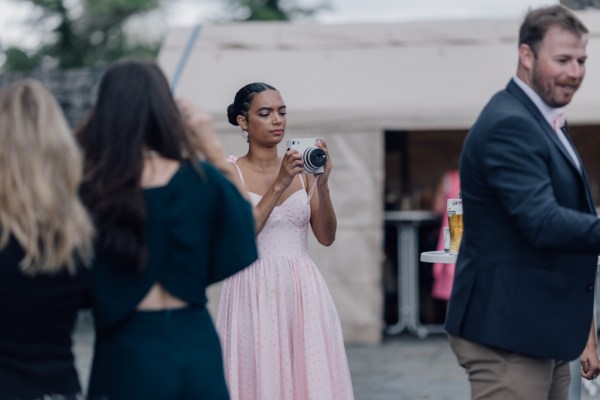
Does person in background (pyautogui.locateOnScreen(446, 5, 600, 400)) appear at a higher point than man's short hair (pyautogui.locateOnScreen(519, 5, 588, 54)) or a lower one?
lower

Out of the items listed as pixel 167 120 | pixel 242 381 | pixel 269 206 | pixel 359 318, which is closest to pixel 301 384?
A: pixel 242 381

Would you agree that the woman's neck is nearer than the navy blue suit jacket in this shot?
No

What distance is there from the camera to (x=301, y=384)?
15.8ft

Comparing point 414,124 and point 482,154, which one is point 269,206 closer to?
point 482,154

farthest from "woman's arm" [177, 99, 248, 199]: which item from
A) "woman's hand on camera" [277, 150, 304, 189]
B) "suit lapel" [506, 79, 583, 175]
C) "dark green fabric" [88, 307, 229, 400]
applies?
"woman's hand on camera" [277, 150, 304, 189]

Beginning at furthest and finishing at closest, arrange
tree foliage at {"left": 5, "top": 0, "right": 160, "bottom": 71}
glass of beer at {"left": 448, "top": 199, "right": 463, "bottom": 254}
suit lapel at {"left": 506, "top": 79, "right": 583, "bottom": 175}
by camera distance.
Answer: tree foliage at {"left": 5, "top": 0, "right": 160, "bottom": 71} < glass of beer at {"left": 448, "top": 199, "right": 463, "bottom": 254} < suit lapel at {"left": 506, "top": 79, "right": 583, "bottom": 175}

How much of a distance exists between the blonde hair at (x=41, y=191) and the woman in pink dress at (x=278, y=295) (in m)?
1.85

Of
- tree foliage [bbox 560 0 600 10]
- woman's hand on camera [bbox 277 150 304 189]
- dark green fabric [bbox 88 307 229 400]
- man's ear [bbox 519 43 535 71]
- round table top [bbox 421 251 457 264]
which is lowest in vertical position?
tree foliage [bbox 560 0 600 10]

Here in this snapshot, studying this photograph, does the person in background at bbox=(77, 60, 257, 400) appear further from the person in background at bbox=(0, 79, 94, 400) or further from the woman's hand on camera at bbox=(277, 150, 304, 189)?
the woman's hand on camera at bbox=(277, 150, 304, 189)

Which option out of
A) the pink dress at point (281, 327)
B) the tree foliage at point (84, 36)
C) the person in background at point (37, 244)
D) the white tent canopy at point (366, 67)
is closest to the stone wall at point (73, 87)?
the white tent canopy at point (366, 67)

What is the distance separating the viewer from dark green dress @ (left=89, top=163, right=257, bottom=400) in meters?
3.02

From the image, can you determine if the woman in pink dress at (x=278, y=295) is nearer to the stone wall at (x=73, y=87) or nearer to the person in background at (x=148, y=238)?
the person in background at (x=148, y=238)

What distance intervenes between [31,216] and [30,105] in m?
0.29

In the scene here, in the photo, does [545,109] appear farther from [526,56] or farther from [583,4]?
[583,4]
